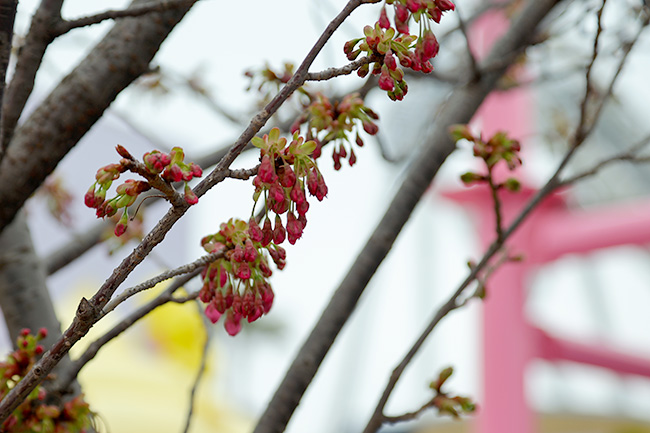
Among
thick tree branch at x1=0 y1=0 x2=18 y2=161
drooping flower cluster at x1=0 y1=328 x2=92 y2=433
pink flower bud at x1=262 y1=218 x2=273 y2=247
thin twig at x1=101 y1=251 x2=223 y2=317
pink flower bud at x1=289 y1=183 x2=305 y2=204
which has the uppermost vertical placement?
thick tree branch at x1=0 y1=0 x2=18 y2=161

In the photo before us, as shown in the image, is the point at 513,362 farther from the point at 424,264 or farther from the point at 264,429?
the point at 424,264

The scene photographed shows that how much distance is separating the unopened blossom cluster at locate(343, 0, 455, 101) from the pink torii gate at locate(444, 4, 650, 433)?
261 centimetres

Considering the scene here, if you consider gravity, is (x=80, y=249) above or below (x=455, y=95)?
below

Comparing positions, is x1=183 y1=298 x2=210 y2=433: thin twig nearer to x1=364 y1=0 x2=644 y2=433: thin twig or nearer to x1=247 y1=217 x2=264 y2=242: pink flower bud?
x1=364 y1=0 x2=644 y2=433: thin twig

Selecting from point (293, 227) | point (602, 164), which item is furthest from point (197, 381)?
point (602, 164)

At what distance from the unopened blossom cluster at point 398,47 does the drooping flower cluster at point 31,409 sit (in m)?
0.34

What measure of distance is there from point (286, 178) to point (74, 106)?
37 cm

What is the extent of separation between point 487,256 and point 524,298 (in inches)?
108

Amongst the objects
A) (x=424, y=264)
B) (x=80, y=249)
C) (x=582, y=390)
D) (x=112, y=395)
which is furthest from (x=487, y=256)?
(x=582, y=390)

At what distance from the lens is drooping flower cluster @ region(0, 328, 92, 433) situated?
0.54 meters

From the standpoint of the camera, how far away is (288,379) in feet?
2.46

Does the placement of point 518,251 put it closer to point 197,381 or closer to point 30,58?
point 197,381

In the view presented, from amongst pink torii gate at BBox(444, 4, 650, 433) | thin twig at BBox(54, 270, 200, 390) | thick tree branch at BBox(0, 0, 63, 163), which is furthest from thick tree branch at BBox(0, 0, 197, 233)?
pink torii gate at BBox(444, 4, 650, 433)

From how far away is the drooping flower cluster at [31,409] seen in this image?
54 cm
